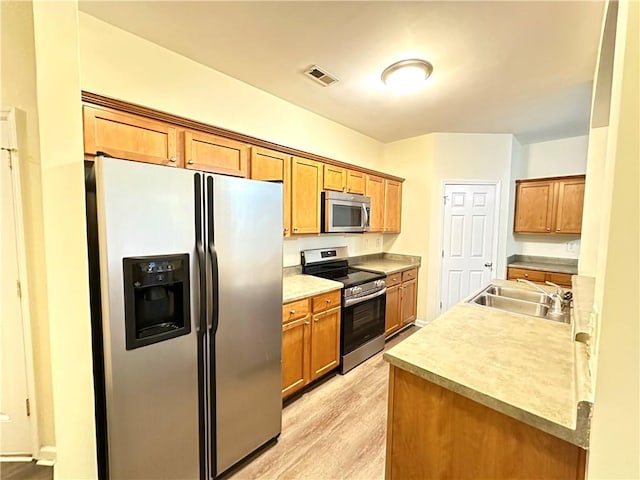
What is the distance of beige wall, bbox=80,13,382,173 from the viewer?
177cm

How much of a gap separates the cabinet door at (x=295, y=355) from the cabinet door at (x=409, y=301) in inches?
73.0

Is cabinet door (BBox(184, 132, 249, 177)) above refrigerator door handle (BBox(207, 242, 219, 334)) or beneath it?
above

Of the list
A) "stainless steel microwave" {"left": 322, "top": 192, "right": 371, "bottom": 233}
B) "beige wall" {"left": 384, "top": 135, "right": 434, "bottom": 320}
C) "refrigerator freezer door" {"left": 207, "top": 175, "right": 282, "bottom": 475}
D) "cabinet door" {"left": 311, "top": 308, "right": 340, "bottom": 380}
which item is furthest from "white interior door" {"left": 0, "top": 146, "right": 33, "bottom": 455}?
"beige wall" {"left": 384, "top": 135, "right": 434, "bottom": 320}

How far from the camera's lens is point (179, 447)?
1453 millimetres

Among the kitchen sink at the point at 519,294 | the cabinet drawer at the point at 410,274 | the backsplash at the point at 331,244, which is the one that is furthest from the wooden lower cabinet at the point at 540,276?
the kitchen sink at the point at 519,294

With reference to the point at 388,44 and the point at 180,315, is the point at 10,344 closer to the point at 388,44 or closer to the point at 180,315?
the point at 180,315

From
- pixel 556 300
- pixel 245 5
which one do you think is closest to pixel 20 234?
pixel 245 5

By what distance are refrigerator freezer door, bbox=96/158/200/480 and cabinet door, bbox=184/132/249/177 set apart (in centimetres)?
55

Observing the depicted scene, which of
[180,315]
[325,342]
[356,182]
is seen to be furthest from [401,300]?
[180,315]

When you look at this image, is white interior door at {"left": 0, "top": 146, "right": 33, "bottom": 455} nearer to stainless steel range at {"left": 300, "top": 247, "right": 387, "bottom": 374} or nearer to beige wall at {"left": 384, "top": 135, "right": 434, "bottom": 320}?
stainless steel range at {"left": 300, "top": 247, "right": 387, "bottom": 374}

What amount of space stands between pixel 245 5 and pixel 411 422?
232 cm

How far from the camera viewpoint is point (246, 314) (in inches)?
65.8

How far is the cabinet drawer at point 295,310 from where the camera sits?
215 centimetres

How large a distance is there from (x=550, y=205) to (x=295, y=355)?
13.4ft
